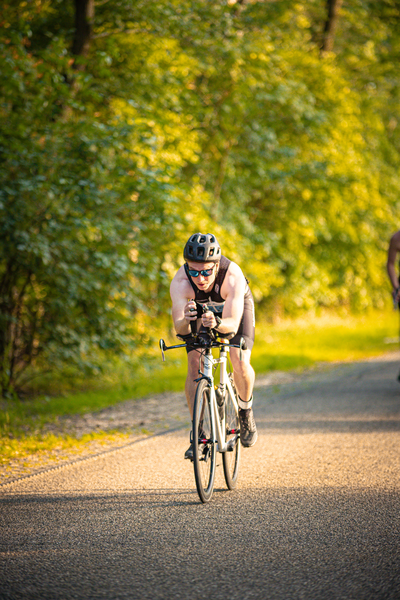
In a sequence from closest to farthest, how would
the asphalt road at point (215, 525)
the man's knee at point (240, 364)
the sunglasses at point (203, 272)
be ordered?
the asphalt road at point (215, 525) < the sunglasses at point (203, 272) < the man's knee at point (240, 364)

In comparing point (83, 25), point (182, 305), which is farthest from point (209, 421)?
point (83, 25)

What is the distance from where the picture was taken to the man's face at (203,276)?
4.72m

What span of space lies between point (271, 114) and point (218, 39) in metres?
5.74

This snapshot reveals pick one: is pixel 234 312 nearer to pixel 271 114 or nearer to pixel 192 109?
pixel 192 109

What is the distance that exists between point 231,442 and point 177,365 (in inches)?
197

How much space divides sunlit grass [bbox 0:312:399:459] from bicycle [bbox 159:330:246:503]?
7.54ft

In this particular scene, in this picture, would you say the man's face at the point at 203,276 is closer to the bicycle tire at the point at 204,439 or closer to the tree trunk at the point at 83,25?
the bicycle tire at the point at 204,439

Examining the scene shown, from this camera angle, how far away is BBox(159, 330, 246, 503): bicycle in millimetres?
4578

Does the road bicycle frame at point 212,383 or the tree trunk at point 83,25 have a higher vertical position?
the tree trunk at point 83,25

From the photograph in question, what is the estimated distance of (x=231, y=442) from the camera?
4.96 m

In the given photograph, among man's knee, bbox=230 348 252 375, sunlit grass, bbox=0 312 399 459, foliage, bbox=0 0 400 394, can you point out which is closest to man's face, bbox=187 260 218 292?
man's knee, bbox=230 348 252 375

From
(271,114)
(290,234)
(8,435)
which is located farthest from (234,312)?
(290,234)

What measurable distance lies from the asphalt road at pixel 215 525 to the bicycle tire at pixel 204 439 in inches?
5.8

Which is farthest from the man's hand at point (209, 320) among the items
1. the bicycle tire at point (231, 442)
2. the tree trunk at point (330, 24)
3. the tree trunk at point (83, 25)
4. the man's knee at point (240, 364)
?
the tree trunk at point (330, 24)
